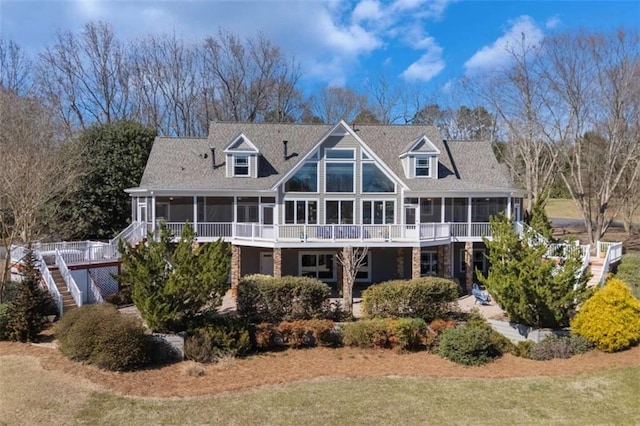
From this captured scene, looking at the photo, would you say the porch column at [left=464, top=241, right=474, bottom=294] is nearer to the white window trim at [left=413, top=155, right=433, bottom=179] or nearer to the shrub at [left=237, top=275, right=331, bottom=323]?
the white window trim at [left=413, top=155, right=433, bottom=179]

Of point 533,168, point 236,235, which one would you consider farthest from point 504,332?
point 533,168

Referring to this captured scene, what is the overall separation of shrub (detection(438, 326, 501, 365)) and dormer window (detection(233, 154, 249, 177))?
1368 cm

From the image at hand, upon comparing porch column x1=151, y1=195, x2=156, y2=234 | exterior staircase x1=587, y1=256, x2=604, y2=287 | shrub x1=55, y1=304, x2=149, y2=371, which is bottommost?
shrub x1=55, y1=304, x2=149, y2=371

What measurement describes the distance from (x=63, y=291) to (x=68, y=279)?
0.50 m

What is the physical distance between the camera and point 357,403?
11.1 metres

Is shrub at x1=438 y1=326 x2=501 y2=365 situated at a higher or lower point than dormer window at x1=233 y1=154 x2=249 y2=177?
lower

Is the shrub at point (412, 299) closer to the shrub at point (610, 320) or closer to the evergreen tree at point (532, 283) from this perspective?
the evergreen tree at point (532, 283)

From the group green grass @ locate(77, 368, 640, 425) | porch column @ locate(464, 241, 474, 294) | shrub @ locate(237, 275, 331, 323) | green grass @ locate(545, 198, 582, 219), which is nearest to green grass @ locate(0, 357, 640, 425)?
green grass @ locate(77, 368, 640, 425)

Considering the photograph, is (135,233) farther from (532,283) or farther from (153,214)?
(532,283)

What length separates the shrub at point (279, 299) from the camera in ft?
52.6

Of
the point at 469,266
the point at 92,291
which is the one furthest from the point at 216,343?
the point at 469,266

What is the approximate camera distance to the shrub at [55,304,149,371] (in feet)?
42.5

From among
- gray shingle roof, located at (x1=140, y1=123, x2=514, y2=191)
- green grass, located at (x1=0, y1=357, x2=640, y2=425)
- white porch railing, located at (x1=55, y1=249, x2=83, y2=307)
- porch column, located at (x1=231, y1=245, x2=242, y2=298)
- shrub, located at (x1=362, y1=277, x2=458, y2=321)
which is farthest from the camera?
gray shingle roof, located at (x1=140, y1=123, x2=514, y2=191)

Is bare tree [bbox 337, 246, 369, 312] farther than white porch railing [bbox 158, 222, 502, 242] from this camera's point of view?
No
